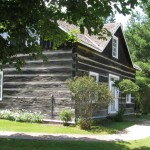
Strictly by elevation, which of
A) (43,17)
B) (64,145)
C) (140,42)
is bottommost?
(64,145)

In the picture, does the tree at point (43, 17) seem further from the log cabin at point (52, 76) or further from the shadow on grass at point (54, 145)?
the log cabin at point (52, 76)

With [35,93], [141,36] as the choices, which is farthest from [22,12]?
[141,36]

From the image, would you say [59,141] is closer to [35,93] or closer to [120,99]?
[35,93]

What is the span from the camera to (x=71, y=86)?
15.4 metres

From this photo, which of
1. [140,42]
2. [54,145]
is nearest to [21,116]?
[54,145]

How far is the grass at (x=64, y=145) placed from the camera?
1068 cm

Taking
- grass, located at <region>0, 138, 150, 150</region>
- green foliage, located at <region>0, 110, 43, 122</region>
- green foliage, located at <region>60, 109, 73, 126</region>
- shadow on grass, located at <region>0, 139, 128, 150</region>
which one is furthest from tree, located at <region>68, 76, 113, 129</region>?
shadow on grass, located at <region>0, 139, 128, 150</region>

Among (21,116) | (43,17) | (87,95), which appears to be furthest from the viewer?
(21,116)

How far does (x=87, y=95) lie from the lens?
1529 centimetres

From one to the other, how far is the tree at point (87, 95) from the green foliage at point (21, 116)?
2.92m

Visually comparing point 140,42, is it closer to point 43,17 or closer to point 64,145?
point 64,145

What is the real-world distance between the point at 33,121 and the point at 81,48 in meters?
4.57

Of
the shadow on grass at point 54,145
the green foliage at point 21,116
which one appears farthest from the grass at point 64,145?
the green foliage at point 21,116

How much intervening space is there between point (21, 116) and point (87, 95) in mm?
4424
